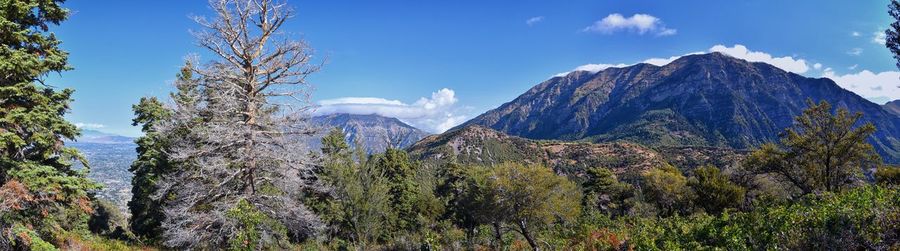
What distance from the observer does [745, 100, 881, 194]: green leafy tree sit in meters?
28.0

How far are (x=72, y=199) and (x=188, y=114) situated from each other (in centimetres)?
404

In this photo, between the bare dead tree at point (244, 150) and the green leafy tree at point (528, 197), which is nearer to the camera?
the bare dead tree at point (244, 150)

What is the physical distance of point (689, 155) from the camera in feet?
652

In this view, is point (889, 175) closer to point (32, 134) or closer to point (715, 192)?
point (715, 192)

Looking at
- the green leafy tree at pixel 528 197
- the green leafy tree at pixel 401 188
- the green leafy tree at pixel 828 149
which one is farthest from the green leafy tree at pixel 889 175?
the green leafy tree at pixel 401 188

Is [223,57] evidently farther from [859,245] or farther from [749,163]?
[749,163]

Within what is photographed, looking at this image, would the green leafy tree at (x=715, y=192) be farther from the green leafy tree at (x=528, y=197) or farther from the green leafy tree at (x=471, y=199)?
the green leafy tree at (x=471, y=199)

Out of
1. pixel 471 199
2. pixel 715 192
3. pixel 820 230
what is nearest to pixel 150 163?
pixel 471 199

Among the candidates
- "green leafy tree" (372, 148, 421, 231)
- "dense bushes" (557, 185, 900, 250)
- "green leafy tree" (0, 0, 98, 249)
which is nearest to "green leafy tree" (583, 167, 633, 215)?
"green leafy tree" (372, 148, 421, 231)

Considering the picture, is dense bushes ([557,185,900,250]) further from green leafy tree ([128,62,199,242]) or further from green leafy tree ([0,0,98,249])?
green leafy tree ([128,62,199,242])

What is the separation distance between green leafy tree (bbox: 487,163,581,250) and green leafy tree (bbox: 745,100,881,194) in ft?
54.7

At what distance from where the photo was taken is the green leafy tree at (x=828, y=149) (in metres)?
28.0

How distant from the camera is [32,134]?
12562 mm

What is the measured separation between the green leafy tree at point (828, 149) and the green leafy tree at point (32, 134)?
37.1 m
